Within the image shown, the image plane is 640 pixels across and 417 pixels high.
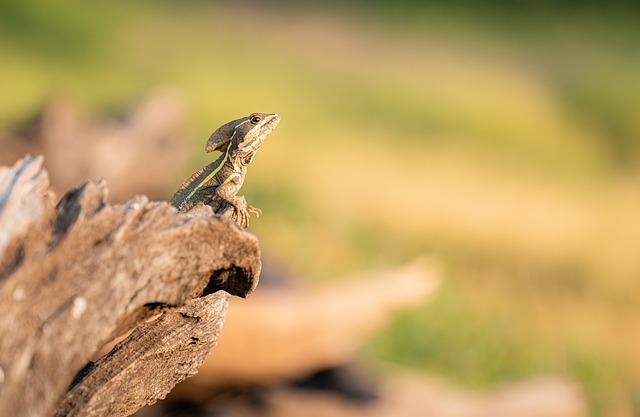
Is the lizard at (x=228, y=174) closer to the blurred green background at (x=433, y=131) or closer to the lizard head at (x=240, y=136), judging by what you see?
the lizard head at (x=240, y=136)

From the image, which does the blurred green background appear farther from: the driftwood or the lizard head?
the driftwood

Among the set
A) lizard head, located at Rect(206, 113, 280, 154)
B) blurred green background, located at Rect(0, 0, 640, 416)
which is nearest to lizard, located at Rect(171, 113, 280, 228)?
lizard head, located at Rect(206, 113, 280, 154)

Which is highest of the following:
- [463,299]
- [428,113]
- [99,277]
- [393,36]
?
[393,36]

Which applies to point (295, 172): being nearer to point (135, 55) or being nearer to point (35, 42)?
point (135, 55)

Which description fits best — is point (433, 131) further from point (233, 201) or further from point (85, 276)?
point (85, 276)

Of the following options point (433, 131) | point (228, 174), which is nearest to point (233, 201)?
point (228, 174)

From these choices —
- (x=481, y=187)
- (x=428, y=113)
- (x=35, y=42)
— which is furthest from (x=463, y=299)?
(x=35, y=42)

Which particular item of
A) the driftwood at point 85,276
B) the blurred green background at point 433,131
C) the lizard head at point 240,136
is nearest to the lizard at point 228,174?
the lizard head at point 240,136
